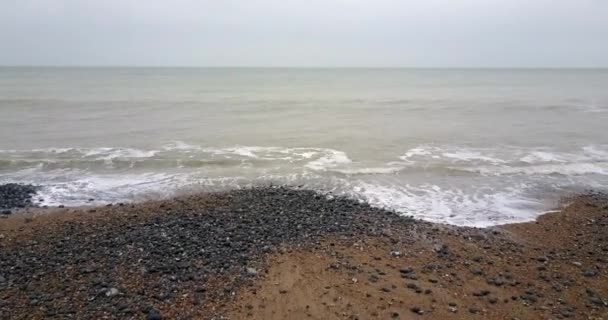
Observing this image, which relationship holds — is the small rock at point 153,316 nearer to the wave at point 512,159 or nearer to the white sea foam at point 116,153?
the wave at point 512,159

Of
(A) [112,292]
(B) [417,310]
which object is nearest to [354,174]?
(B) [417,310]

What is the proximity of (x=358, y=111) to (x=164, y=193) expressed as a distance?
2209 centimetres

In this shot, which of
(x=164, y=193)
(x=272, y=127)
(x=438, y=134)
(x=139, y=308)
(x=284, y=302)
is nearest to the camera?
(x=139, y=308)

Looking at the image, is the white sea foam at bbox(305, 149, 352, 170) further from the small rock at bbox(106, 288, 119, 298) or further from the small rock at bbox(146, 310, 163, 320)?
the small rock at bbox(146, 310, 163, 320)

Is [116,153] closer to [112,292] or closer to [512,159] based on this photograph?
[112,292]

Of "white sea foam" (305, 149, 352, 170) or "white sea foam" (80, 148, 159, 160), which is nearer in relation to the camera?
"white sea foam" (305, 149, 352, 170)

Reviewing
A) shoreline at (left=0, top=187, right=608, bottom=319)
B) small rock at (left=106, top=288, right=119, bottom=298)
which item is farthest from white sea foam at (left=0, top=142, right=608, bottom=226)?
small rock at (left=106, top=288, right=119, bottom=298)

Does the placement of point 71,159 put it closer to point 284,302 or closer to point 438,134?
point 284,302

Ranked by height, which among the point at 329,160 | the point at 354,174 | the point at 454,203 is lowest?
the point at 454,203

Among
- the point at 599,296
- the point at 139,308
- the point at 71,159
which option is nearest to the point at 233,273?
the point at 139,308

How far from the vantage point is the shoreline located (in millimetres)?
5219

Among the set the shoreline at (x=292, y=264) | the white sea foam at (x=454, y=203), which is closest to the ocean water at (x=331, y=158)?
the white sea foam at (x=454, y=203)

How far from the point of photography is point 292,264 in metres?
6.39

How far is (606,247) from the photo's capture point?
712 cm
